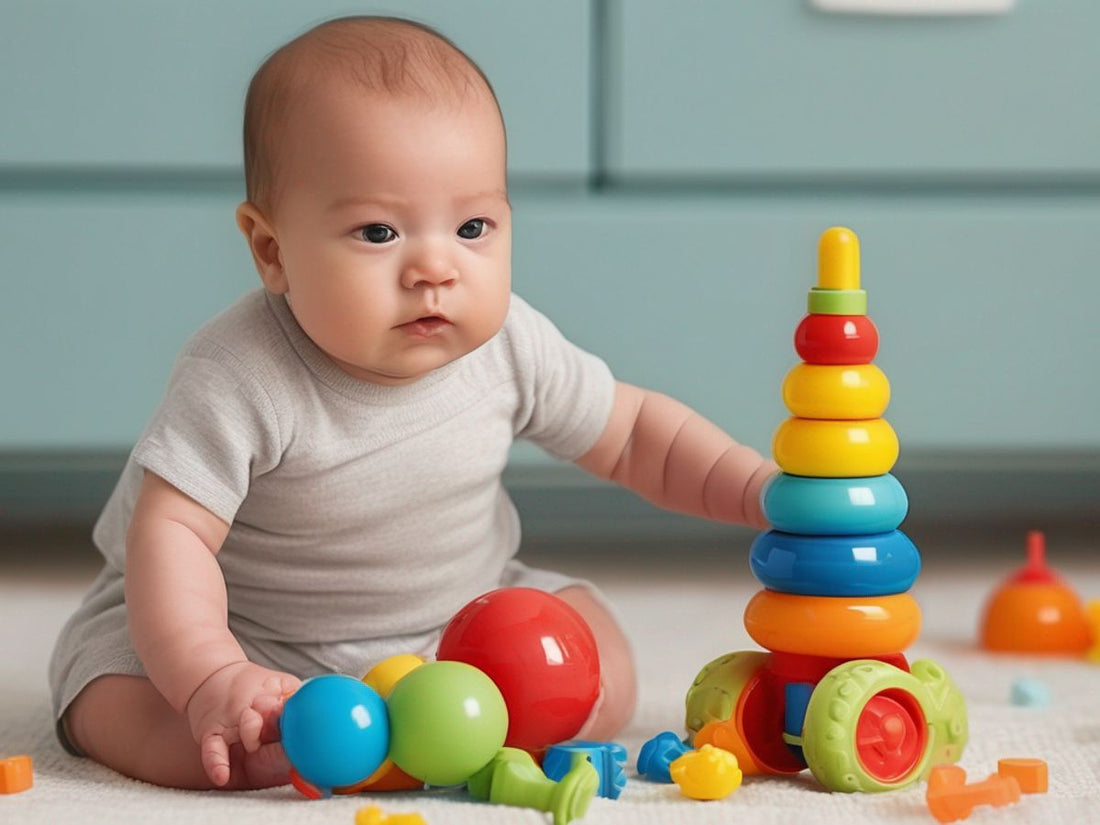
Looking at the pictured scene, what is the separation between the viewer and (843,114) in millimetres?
1404

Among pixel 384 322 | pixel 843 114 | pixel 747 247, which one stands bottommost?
pixel 384 322

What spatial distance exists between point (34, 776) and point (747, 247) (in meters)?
0.77

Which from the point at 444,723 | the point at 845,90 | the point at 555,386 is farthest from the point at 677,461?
the point at 845,90

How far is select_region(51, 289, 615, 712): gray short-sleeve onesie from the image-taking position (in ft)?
Result: 2.90

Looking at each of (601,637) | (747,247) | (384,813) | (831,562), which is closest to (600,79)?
(747,247)

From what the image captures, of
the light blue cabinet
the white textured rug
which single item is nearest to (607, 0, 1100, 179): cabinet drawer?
the light blue cabinet

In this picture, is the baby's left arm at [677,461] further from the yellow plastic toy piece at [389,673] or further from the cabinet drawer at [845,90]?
the cabinet drawer at [845,90]

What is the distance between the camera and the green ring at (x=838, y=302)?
0.82m

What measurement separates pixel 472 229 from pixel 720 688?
0.87 feet

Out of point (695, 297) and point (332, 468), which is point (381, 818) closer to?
point (332, 468)

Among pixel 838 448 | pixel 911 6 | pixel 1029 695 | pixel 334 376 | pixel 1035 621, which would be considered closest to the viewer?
pixel 838 448

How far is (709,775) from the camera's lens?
0.77 m

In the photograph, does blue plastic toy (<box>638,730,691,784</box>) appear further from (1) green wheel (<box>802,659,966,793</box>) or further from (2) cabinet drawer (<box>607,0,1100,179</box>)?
(2) cabinet drawer (<box>607,0,1100,179</box>)

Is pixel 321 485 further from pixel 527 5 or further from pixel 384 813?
pixel 527 5
